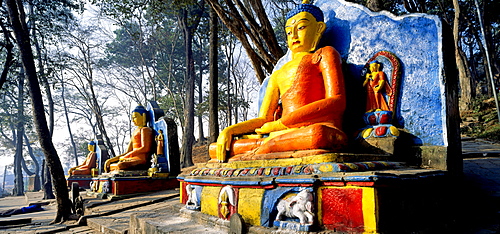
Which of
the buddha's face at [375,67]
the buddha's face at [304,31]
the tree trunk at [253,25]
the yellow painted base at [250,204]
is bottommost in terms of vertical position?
the yellow painted base at [250,204]

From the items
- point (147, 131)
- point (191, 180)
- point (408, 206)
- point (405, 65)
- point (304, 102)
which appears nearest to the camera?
point (408, 206)

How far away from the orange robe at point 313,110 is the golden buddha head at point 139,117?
5423 mm

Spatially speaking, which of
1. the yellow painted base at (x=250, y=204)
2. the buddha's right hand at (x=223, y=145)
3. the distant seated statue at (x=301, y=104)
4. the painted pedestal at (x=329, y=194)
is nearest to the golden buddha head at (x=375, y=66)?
the distant seated statue at (x=301, y=104)

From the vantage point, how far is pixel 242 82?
24109mm

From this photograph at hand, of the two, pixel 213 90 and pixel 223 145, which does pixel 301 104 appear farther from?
pixel 213 90

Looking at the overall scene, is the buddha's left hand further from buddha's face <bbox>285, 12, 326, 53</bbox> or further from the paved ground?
the paved ground

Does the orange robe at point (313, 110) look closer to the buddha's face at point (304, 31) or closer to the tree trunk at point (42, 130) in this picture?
the buddha's face at point (304, 31)

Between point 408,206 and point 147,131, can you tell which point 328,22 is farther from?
point 147,131

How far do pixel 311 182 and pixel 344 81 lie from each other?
1553 millimetres

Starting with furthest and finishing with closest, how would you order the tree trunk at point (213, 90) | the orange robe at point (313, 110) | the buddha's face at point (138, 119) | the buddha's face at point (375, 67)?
the buddha's face at point (138, 119) → the tree trunk at point (213, 90) → the buddha's face at point (375, 67) → the orange robe at point (313, 110)

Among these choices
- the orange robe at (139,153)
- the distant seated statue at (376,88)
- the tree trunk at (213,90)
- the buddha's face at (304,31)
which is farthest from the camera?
the orange robe at (139,153)

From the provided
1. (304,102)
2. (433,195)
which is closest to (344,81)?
(304,102)

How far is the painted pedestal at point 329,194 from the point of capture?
2.06 metres

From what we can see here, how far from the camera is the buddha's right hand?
12.0 feet
